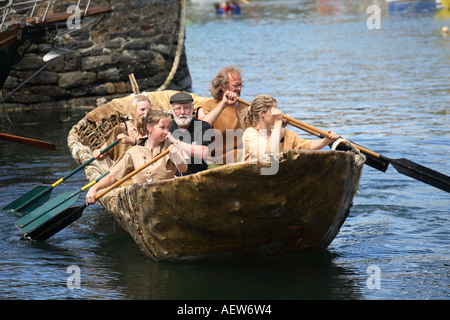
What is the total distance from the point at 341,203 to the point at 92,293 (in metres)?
2.13

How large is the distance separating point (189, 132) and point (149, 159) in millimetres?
450

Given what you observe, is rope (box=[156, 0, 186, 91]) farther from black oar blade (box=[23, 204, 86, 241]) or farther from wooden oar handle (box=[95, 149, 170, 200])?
wooden oar handle (box=[95, 149, 170, 200])

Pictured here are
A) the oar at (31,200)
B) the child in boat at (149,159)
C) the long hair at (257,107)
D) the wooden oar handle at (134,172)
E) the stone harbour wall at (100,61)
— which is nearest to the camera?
the long hair at (257,107)

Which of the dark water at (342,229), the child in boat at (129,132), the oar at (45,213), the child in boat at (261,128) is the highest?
the child in boat at (261,128)

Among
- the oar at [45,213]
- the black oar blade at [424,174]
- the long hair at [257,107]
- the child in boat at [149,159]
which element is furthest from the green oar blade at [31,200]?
the black oar blade at [424,174]

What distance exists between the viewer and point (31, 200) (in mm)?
8586

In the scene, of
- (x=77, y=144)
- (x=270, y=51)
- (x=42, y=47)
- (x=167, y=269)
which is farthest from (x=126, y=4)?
(x=270, y=51)

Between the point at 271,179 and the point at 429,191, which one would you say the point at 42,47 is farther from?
the point at 271,179

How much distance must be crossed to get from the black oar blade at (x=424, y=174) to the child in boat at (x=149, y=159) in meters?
2.07

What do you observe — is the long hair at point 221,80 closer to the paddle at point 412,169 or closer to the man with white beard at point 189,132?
the man with white beard at point 189,132

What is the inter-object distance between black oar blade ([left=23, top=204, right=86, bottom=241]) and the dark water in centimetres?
12

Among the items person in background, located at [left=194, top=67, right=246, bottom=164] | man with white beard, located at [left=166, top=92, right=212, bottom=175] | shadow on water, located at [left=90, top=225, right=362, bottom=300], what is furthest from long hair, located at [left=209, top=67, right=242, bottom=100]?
shadow on water, located at [left=90, top=225, right=362, bottom=300]

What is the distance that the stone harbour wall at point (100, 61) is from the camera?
15.0 m
